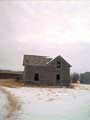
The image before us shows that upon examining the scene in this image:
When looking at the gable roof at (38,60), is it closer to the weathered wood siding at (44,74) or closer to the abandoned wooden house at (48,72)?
the abandoned wooden house at (48,72)

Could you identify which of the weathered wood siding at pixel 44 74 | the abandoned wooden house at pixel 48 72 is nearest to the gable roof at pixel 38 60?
the abandoned wooden house at pixel 48 72

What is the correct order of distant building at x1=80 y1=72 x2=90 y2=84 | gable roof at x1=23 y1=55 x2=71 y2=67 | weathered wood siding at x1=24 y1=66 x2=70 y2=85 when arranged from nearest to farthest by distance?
weathered wood siding at x1=24 y1=66 x2=70 y2=85, gable roof at x1=23 y1=55 x2=71 y2=67, distant building at x1=80 y1=72 x2=90 y2=84

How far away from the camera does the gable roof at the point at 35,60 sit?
27.0m

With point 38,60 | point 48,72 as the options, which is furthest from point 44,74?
point 38,60

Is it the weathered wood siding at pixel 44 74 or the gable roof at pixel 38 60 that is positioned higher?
the gable roof at pixel 38 60

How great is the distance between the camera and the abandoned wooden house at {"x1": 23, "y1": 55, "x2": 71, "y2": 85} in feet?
87.5

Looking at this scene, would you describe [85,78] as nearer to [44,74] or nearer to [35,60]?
[44,74]

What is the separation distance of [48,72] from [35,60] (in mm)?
2522

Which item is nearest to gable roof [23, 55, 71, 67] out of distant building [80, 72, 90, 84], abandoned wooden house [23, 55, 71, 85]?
abandoned wooden house [23, 55, 71, 85]

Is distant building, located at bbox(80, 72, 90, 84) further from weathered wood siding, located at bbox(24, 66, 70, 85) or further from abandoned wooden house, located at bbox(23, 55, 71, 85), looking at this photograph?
weathered wood siding, located at bbox(24, 66, 70, 85)

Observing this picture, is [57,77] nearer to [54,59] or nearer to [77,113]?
[54,59]

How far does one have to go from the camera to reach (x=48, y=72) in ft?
87.7

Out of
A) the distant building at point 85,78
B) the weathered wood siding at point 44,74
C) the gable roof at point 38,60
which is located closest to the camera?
the weathered wood siding at point 44,74

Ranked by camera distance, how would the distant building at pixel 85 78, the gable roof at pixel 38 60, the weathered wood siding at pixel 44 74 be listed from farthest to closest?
the distant building at pixel 85 78 < the gable roof at pixel 38 60 < the weathered wood siding at pixel 44 74
